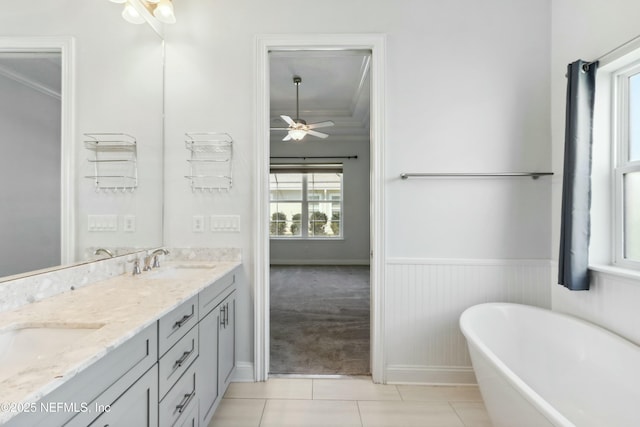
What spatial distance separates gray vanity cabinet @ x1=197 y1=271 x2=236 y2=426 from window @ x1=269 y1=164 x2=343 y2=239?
4.74 m

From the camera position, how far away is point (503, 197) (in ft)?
6.89

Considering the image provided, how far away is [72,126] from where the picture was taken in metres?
1.40

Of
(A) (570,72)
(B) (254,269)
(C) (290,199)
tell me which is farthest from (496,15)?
(C) (290,199)

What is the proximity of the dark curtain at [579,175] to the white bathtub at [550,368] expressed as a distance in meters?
0.31

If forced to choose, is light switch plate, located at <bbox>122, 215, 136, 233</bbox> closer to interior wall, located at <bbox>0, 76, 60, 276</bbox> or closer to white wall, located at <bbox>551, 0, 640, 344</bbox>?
interior wall, located at <bbox>0, 76, 60, 276</bbox>

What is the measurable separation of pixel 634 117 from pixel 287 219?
5.75 m

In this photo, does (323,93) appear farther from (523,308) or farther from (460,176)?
(523,308)

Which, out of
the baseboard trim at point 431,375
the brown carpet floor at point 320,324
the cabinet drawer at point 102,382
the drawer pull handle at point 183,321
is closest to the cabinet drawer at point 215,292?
the drawer pull handle at point 183,321

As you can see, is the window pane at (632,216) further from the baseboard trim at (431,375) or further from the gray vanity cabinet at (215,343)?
the gray vanity cabinet at (215,343)

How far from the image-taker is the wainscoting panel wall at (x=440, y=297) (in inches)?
82.4

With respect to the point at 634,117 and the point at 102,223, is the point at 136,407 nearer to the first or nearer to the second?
the point at 102,223

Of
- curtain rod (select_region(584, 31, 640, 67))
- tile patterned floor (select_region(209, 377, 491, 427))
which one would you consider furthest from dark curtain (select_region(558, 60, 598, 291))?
tile patterned floor (select_region(209, 377, 491, 427))

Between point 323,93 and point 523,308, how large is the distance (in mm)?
3869

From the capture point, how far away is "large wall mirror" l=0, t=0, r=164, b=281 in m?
1.12
